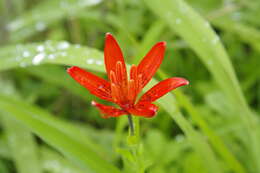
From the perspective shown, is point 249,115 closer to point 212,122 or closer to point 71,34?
point 212,122

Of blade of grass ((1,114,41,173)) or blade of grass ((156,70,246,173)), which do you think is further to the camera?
blade of grass ((1,114,41,173))

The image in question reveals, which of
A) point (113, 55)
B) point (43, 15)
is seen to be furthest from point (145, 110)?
point (43, 15)

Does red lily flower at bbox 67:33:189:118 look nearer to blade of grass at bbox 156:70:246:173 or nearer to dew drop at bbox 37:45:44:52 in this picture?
blade of grass at bbox 156:70:246:173

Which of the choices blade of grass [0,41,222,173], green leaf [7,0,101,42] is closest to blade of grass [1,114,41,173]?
blade of grass [0,41,222,173]

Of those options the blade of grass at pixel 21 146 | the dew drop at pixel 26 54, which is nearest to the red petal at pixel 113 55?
the dew drop at pixel 26 54

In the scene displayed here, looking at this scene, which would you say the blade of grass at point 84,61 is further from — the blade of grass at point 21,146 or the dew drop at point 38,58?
the blade of grass at point 21,146

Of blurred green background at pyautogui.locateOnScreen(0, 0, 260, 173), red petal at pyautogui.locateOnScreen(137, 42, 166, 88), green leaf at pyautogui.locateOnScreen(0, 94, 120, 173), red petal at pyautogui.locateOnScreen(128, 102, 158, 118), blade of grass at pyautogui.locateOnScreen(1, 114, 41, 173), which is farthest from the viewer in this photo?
blade of grass at pyautogui.locateOnScreen(1, 114, 41, 173)

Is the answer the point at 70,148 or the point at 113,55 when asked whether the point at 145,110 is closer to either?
the point at 113,55
